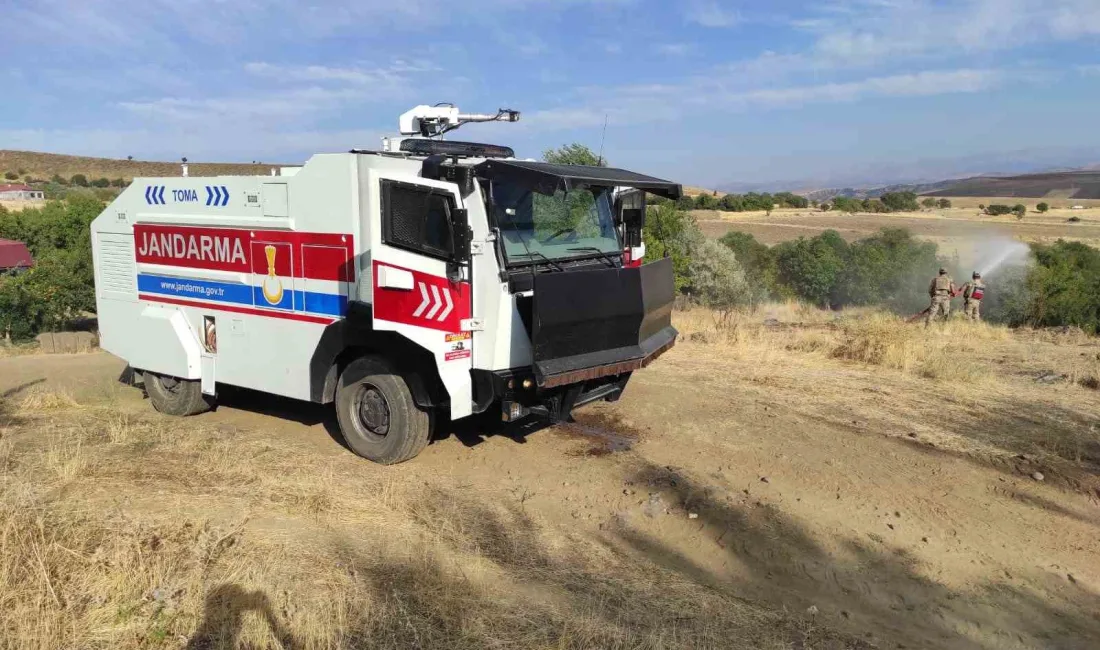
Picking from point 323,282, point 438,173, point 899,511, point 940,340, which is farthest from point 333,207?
point 940,340

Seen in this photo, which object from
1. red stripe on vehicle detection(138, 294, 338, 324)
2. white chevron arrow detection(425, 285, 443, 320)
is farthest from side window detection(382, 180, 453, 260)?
red stripe on vehicle detection(138, 294, 338, 324)

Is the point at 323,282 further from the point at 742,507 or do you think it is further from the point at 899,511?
the point at 899,511

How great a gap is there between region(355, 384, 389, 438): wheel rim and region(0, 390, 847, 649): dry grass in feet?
1.78

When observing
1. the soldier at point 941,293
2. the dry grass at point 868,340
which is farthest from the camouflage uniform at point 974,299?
the dry grass at point 868,340

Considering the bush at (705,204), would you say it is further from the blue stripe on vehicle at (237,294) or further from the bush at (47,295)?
the blue stripe on vehicle at (237,294)

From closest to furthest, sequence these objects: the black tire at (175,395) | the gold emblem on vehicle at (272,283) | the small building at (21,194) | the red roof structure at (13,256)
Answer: the gold emblem on vehicle at (272,283) → the black tire at (175,395) → the red roof structure at (13,256) → the small building at (21,194)

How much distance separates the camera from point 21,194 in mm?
62312

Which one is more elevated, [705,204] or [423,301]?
[705,204]

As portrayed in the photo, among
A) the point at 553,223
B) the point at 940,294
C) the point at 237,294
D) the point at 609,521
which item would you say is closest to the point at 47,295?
the point at 237,294

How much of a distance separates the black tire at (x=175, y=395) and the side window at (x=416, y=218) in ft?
11.7

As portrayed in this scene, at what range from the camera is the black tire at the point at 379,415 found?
678 centimetres

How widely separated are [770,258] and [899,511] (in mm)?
22575

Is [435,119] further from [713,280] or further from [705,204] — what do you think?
[705,204]

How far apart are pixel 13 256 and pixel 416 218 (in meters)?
26.6
